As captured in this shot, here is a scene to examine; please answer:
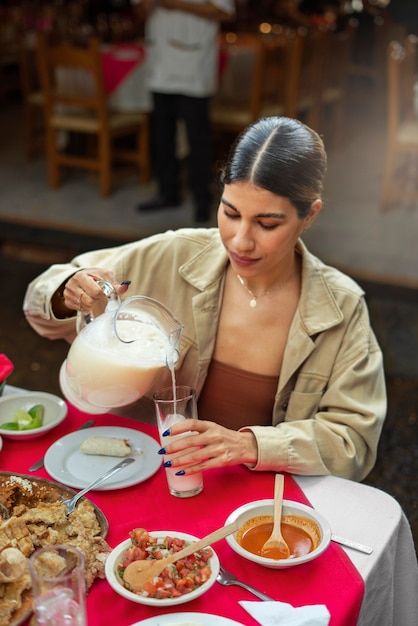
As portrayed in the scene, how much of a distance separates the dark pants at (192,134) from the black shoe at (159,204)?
0.27m

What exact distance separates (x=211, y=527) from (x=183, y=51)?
408cm

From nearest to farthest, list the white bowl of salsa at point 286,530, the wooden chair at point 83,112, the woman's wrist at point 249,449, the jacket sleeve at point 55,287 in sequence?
the white bowl of salsa at point 286,530 < the woman's wrist at point 249,449 < the jacket sleeve at point 55,287 < the wooden chair at point 83,112

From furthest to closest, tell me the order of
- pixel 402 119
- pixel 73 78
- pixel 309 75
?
pixel 309 75 < pixel 402 119 < pixel 73 78

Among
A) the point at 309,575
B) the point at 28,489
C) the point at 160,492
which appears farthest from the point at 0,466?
the point at 309,575

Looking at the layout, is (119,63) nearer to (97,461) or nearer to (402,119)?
(402,119)

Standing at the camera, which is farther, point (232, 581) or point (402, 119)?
point (402, 119)

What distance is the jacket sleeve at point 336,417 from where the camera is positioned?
5.24ft

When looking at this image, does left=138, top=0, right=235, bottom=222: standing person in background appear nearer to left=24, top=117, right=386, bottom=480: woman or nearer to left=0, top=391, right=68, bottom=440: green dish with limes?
left=24, top=117, right=386, bottom=480: woman

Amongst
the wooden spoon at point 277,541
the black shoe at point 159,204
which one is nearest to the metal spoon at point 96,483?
the wooden spoon at point 277,541

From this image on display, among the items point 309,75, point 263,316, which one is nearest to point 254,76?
point 309,75

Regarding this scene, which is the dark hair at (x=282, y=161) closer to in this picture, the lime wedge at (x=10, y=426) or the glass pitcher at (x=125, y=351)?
the glass pitcher at (x=125, y=351)

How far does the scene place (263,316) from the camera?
194 cm

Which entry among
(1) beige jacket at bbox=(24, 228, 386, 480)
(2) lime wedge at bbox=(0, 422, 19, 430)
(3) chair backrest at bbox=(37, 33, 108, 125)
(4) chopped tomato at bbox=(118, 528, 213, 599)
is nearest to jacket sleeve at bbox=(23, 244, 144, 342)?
(1) beige jacket at bbox=(24, 228, 386, 480)

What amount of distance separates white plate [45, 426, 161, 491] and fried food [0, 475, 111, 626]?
0.26 feet
